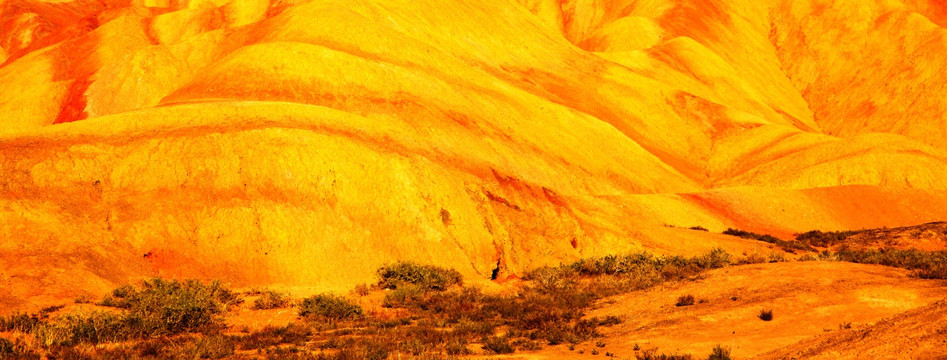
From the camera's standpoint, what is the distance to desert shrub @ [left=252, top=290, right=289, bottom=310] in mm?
17500

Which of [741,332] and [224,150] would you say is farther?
[224,150]

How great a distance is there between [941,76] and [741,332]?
235 feet

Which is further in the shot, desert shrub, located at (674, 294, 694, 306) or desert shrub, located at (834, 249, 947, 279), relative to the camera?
desert shrub, located at (674, 294, 694, 306)

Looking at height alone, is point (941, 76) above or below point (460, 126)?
above

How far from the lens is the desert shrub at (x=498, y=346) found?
1264cm

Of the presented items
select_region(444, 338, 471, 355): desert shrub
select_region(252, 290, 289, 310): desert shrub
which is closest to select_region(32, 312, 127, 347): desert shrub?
select_region(252, 290, 289, 310): desert shrub

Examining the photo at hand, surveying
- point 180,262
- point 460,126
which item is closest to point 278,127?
point 180,262

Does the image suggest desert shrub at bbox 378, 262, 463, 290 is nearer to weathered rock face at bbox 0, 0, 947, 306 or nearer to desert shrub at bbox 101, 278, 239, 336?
weathered rock face at bbox 0, 0, 947, 306

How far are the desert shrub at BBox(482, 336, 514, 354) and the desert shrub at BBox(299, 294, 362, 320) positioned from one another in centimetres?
420

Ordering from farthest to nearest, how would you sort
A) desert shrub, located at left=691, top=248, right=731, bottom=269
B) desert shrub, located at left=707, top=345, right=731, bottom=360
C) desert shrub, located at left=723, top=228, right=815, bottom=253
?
1. desert shrub, located at left=723, top=228, right=815, bottom=253
2. desert shrub, located at left=691, top=248, right=731, bottom=269
3. desert shrub, located at left=707, top=345, right=731, bottom=360

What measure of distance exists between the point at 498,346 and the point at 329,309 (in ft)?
17.2

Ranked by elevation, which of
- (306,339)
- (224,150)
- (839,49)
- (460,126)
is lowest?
(306,339)

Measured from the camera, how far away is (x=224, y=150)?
24781mm

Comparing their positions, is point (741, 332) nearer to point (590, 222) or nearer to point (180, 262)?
point (180, 262)
